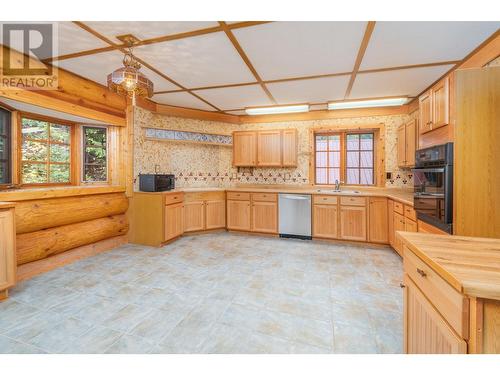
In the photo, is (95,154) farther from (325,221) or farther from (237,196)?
(325,221)

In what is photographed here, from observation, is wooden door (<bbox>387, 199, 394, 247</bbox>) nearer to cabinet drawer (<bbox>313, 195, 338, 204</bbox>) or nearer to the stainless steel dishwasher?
cabinet drawer (<bbox>313, 195, 338, 204</bbox>)

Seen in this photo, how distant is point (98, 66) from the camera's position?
294 cm

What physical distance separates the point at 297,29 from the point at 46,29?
7.69 ft

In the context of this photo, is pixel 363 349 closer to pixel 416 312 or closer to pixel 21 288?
pixel 416 312

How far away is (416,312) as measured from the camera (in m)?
1.20

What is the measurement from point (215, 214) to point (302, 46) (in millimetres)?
3441

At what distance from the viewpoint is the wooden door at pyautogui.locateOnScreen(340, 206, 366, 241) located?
4109 millimetres

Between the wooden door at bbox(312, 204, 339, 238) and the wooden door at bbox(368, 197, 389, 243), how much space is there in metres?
0.54

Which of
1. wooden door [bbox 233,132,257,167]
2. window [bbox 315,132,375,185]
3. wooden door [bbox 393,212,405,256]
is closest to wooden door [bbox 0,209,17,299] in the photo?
wooden door [bbox 233,132,257,167]

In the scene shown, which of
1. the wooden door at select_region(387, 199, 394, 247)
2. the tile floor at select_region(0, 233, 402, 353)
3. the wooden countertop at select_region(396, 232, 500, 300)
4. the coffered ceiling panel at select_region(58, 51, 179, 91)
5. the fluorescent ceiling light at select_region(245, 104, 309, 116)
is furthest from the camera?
the fluorescent ceiling light at select_region(245, 104, 309, 116)

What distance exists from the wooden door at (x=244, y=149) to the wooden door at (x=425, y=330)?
4.08 meters

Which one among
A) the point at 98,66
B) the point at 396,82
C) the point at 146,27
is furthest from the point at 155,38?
the point at 396,82

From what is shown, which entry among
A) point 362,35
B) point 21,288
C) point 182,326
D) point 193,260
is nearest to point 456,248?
point 182,326

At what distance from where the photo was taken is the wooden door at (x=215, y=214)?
4.84 m
